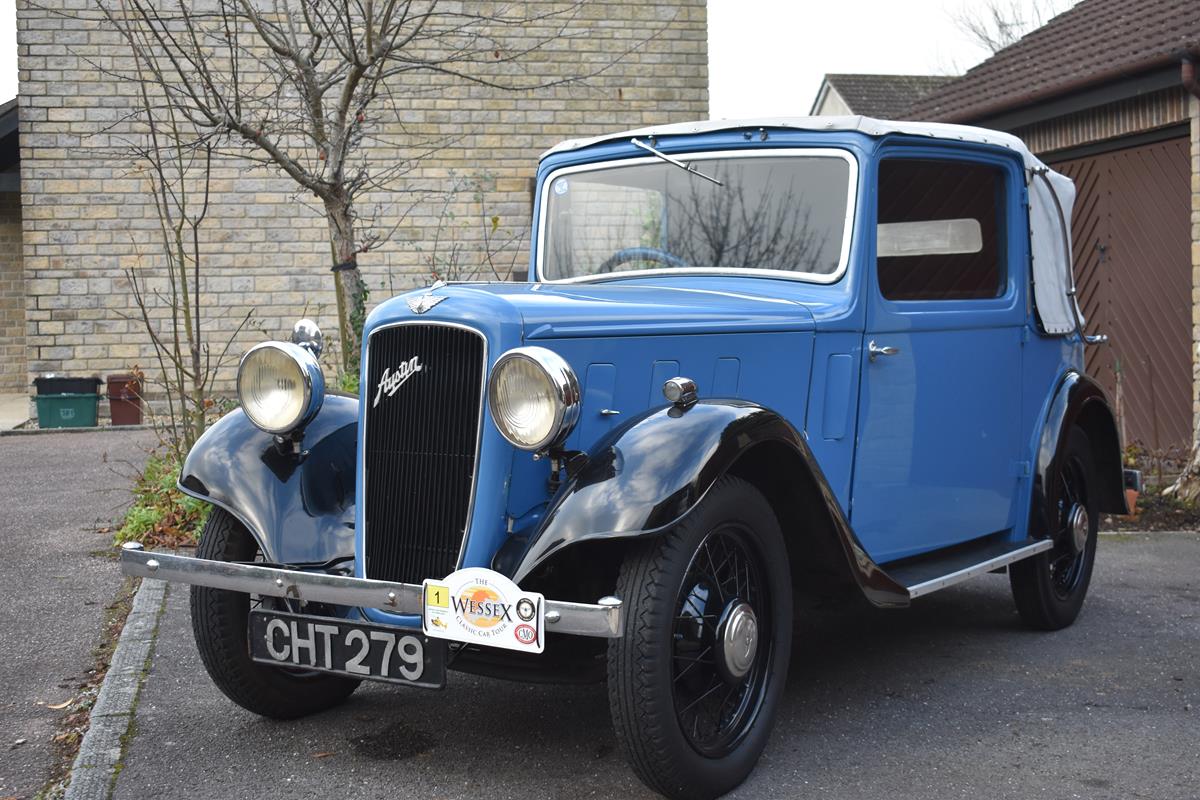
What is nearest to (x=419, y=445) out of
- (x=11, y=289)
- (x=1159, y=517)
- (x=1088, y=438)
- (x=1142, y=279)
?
(x=1088, y=438)

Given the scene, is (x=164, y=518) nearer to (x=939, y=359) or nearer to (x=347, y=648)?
(x=347, y=648)

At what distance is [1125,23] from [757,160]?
7.84 metres

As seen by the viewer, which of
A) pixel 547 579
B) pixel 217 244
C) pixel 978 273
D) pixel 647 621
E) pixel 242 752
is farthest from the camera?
pixel 217 244

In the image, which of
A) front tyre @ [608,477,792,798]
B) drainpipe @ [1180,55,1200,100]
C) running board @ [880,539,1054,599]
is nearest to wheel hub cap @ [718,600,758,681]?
front tyre @ [608,477,792,798]

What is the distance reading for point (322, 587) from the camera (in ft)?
9.97

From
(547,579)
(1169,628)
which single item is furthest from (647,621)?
(1169,628)

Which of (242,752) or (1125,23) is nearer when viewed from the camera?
(242,752)

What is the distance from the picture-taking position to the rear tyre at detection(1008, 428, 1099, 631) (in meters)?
4.76

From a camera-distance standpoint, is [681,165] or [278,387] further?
[681,165]

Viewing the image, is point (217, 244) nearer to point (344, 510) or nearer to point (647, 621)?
point (344, 510)

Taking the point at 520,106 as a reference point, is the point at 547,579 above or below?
below

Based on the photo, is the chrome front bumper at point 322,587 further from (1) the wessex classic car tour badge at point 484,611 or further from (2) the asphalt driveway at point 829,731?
(2) the asphalt driveway at point 829,731

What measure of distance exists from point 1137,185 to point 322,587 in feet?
27.1

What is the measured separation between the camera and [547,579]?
3.19 metres
